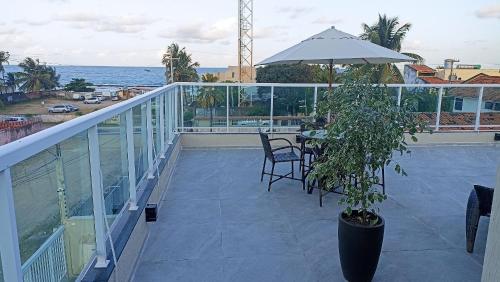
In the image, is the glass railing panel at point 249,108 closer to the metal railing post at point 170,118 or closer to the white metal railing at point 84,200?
the metal railing post at point 170,118

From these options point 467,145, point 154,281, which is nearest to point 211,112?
point 154,281

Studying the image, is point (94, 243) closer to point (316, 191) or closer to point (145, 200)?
point (145, 200)

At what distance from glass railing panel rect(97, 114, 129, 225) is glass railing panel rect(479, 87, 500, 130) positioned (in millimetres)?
7673

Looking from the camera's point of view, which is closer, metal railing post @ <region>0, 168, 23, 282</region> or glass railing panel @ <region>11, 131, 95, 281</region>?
metal railing post @ <region>0, 168, 23, 282</region>

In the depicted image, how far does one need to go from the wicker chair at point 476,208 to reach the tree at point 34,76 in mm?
49940

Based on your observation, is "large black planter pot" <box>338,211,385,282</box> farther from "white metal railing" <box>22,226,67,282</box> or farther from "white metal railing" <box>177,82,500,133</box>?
"white metal railing" <box>177,82,500,133</box>

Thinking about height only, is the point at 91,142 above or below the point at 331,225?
above

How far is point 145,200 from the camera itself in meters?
3.36

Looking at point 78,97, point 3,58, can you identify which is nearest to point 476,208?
point 3,58

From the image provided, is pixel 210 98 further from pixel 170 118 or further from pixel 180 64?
pixel 180 64

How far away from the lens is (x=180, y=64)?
44406 mm

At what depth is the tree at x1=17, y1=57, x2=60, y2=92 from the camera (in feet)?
144

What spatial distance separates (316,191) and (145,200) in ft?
7.25

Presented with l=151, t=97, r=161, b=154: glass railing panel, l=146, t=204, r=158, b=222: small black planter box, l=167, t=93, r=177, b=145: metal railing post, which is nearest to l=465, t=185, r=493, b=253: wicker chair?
l=146, t=204, r=158, b=222: small black planter box
